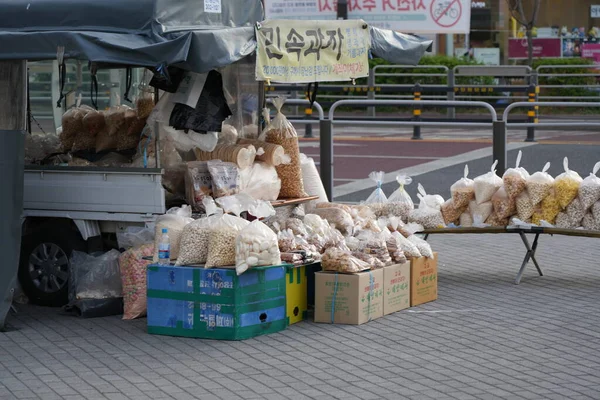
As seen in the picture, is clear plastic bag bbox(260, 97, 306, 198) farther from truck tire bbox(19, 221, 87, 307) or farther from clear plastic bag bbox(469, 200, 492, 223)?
truck tire bbox(19, 221, 87, 307)

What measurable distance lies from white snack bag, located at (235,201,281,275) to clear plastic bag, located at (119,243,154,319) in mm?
946

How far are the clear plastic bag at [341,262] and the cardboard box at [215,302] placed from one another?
14.5 inches

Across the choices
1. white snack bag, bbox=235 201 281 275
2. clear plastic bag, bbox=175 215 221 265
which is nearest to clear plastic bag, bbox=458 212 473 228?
white snack bag, bbox=235 201 281 275

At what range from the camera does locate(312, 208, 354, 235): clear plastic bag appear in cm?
887

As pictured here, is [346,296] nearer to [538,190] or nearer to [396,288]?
[396,288]

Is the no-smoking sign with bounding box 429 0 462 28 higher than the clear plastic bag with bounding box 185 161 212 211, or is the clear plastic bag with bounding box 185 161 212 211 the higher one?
the no-smoking sign with bounding box 429 0 462 28

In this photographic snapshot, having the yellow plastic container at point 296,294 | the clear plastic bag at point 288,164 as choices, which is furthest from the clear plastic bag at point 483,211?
the yellow plastic container at point 296,294

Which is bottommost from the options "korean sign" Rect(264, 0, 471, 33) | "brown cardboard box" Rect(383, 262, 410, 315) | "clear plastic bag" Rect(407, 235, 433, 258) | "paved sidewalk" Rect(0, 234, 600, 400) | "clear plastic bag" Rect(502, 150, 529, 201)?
"paved sidewalk" Rect(0, 234, 600, 400)

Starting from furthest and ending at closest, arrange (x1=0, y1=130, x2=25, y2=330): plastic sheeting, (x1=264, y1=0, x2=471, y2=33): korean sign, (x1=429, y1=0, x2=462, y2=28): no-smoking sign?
(x1=429, y1=0, x2=462, y2=28): no-smoking sign, (x1=264, y1=0, x2=471, y2=33): korean sign, (x1=0, y1=130, x2=25, y2=330): plastic sheeting

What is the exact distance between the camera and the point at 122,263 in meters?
8.03

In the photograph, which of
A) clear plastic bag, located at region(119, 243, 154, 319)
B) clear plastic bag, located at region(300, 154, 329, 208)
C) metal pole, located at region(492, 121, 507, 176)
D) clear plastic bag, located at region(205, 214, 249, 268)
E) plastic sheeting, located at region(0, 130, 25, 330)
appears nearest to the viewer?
clear plastic bag, located at region(205, 214, 249, 268)

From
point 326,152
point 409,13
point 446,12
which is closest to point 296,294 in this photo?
point 326,152

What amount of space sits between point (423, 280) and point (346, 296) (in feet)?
3.22

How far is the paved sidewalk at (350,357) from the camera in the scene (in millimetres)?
6246
